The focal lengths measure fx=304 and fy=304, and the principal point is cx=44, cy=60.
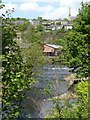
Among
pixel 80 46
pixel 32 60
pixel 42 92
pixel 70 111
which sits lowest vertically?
pixel 70 111

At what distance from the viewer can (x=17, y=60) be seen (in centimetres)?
212

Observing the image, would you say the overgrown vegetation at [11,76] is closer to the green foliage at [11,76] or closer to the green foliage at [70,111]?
the green foliage at [11,76]

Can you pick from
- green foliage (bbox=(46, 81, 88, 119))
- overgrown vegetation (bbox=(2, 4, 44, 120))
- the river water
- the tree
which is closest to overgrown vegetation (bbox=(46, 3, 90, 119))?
the tree

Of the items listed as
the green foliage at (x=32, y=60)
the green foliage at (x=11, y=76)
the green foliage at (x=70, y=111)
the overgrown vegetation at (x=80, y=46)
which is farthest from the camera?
the overgrown vegetation at (x=80, y=46)

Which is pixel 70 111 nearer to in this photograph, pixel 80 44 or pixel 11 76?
pixel 11 76

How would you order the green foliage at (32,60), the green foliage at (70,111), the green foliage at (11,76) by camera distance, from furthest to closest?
the green foliage at (70,111), the green foliage at (32,60), the green foliage at (11,76)

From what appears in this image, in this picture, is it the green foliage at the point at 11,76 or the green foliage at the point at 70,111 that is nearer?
the green foliage at the point at 11,76

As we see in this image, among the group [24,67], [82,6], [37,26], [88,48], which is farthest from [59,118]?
[37,26]

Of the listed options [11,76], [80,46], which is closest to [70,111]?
[11,76]

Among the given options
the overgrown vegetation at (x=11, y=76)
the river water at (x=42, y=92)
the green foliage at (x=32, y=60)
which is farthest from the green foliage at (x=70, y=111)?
the overgrown vegetation at (x=11, y=76)

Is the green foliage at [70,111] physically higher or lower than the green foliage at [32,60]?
lower

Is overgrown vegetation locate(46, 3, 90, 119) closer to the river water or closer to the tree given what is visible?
the tree

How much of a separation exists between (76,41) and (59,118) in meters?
5.95

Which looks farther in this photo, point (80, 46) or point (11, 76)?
point (80, 46)
